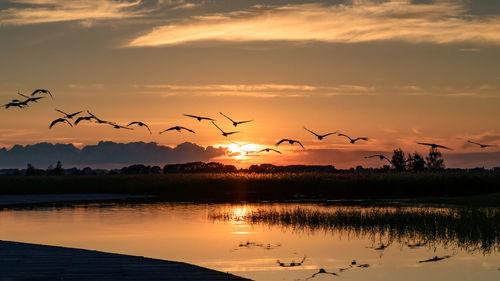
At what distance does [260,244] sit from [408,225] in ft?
34.3

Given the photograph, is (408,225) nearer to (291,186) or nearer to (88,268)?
(88,268)

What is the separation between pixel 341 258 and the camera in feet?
84.5

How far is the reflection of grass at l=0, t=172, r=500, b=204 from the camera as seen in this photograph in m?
75.2

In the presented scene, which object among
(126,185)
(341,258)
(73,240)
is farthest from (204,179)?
(341,258)

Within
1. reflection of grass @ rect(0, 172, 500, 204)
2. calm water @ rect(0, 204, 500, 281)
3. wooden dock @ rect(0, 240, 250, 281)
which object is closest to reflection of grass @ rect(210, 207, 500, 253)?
calm water @ rect(0, 204, 500, 281)

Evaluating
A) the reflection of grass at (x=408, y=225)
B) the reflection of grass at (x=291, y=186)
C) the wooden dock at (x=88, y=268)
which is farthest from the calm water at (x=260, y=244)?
the reflection of grass at (x=291, y=186)

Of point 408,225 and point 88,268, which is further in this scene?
point 408,225

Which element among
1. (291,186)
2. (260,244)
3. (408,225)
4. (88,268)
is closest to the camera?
(88,268)

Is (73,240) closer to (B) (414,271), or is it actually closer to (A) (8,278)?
(A) (8,278)

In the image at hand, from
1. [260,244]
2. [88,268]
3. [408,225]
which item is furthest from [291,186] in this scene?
[88,268]

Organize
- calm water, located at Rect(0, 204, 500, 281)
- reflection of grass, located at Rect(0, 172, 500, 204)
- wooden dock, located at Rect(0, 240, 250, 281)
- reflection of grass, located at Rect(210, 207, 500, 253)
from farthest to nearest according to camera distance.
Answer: reflection of grass, located at Rect(0, 172, 500, 204) → reflection of grass, located at Rect(210, 207, 500, 253) → calm water, located at Rect(0, 204, 500, 281) → wooden dock, located at Rect(0, 240, 250, 281)

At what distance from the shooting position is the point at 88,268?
1805cm

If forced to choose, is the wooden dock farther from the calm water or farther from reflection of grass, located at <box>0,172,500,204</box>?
reflection of grass, located at <box>0,172,500,204</box>

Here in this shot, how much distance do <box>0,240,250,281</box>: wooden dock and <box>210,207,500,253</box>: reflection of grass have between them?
49.4ft
